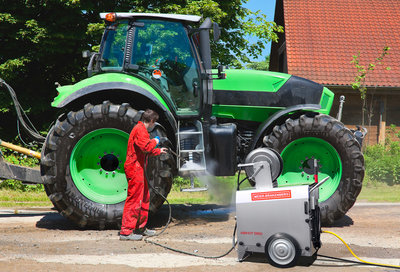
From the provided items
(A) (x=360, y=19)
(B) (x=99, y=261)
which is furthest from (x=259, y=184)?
(A) (x=360, y=19)

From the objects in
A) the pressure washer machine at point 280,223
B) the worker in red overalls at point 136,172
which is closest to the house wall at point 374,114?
the worker in red overalls at point 136,172

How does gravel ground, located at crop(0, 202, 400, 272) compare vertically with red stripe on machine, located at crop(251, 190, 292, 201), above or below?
below

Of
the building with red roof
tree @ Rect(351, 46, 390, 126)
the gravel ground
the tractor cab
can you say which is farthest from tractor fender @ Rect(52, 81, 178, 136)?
the building with red roof

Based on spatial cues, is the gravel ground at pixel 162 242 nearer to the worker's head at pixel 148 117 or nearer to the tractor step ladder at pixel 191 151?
the tractor step ladder at pixel 191 151

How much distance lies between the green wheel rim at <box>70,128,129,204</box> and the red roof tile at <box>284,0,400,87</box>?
12200 mm

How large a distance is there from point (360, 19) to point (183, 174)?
1569 centimetres

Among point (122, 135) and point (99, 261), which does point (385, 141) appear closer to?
point (122, 135)

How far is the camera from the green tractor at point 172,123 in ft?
21.9

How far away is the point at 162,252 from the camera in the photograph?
5570 millimetres

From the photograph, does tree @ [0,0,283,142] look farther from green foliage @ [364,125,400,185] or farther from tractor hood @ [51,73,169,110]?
tractor hood @ [51,73,169,110]

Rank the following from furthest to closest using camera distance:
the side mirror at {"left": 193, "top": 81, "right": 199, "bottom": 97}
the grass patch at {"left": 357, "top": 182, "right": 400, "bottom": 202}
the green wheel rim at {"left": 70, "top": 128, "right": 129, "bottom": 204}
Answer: the grass patch at {"left": 357, "top": 182, "right": 400, "bottom": 202} → the side mirror at {"left": 193, "top": 81, "right": 199, "bottom": 97} → the green wheel rim at {"left": 70, "top": 128, "right": 129, "bottom": 204}

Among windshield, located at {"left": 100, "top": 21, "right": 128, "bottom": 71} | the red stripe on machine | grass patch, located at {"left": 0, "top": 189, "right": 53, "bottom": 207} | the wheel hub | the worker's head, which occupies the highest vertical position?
windshield, located at {"left": 100, "top": 21, "right": 128, "bottom": 71}

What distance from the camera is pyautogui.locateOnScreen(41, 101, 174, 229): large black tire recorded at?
6617 mm

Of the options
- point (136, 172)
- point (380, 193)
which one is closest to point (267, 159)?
point (136, 172)
